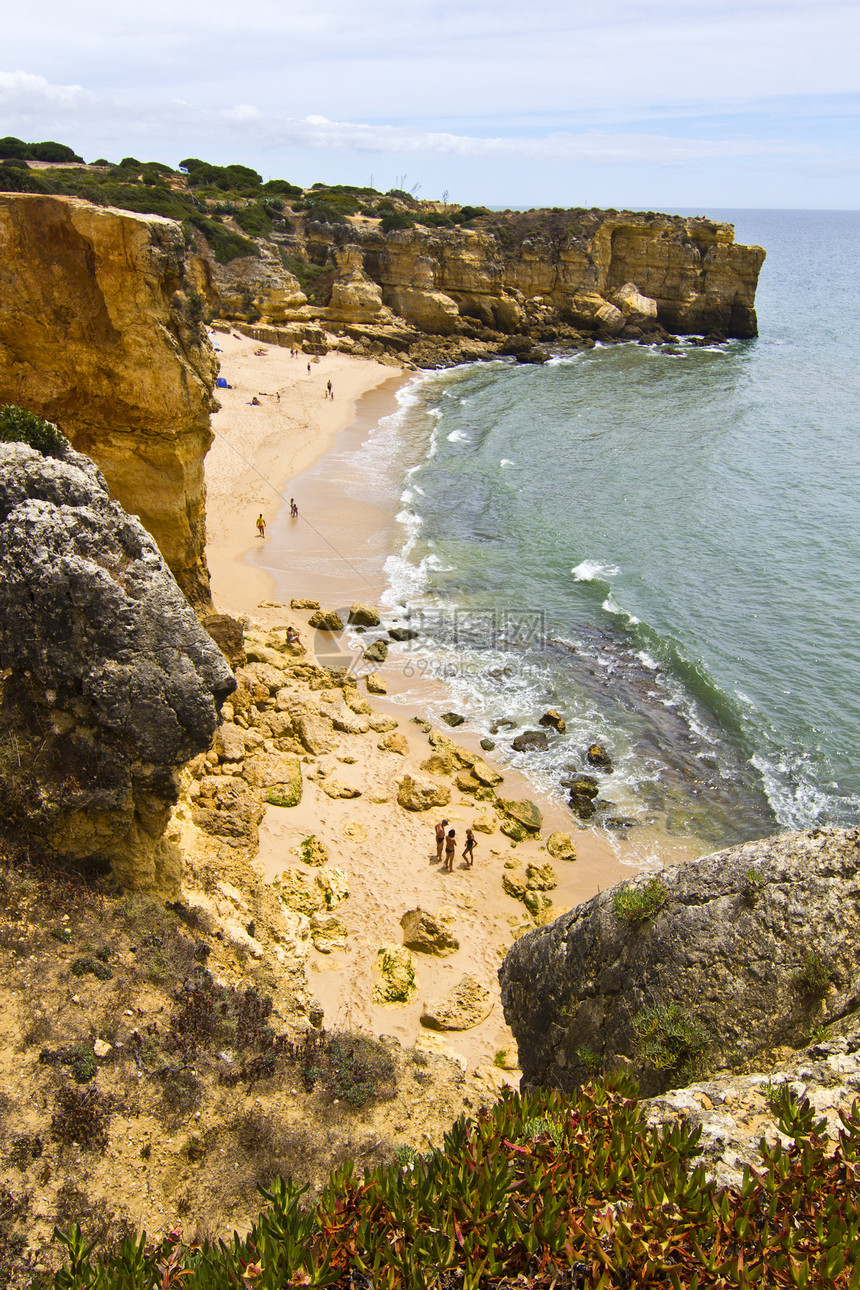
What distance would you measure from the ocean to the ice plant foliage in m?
13.5

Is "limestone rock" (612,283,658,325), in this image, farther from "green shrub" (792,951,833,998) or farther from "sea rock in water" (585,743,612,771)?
"green shrub" (792,951,833,998)

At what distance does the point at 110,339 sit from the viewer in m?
13.0

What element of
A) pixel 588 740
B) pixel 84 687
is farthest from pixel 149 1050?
pixel 588 740

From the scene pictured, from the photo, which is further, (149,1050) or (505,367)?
(505,367)

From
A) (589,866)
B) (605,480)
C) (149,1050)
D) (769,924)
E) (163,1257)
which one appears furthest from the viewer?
(605,480)

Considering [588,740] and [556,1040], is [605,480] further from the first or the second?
[556,1040]

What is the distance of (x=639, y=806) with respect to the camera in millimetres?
18688

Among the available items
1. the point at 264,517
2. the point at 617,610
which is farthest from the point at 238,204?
the point at 617,610

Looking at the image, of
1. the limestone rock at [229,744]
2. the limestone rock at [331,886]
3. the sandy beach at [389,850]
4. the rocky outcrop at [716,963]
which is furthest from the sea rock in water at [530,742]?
the rocky outcrop at [716,963]

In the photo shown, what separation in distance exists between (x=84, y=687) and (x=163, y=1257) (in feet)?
19.6

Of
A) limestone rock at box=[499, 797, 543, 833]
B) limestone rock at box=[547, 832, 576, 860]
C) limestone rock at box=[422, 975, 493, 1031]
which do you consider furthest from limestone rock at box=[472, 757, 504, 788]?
limestone rock at box=[422, 975, 493, 1031]

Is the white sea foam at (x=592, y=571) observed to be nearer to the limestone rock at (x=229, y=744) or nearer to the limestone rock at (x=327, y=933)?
the limestone rock at (x=229, y=744)

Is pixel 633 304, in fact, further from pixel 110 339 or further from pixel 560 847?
pixel 110 339

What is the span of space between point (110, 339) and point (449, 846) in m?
11.4
